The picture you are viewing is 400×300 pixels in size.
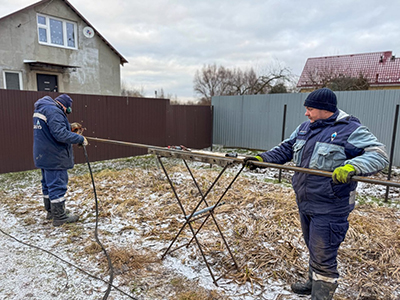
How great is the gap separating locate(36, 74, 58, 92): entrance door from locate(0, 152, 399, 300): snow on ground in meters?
10.4

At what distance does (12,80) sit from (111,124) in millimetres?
7348

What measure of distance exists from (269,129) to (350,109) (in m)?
2.59

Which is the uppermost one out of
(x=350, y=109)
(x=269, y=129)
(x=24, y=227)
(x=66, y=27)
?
(x=66, y=27)

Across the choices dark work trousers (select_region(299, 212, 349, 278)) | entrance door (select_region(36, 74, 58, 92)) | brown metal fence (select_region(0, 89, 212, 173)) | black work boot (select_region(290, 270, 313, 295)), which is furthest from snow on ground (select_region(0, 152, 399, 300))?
entrance door (select_region(36, 74, 58, 92))

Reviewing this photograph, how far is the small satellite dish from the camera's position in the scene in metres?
13.5

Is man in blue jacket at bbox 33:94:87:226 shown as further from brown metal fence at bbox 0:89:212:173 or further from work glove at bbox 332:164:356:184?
brown metal fence at bbox 0:89:212:173

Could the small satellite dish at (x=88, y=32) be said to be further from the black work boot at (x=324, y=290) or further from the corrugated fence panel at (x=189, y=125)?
the black work boot at (x=324, y=290)

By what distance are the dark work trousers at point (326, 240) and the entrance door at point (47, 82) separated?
13.9 metres

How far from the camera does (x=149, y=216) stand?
12.6 ft

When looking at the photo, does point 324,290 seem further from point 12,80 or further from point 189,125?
point 12,80

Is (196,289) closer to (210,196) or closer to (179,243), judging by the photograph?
(179,243)

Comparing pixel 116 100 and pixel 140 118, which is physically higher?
pixel 116 100

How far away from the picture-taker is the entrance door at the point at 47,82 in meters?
12.5

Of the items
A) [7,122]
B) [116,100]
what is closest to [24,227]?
[7,122]
